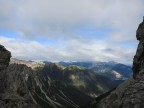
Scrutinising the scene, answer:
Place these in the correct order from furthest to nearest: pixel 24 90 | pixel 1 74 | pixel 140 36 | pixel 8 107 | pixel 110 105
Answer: pixel 24 90
pixel 1 74
pixel 8 107
pixel 140 36
pixel 110 105

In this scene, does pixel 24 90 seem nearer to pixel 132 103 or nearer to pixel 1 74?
pixel 1 74

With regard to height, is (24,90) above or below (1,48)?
below

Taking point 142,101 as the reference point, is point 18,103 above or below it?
below

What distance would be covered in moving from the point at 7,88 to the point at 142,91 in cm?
6525

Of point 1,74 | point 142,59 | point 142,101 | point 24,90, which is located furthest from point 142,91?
point 24,90

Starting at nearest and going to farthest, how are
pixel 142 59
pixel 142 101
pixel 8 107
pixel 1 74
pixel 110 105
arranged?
pixel 142 101, pixel 110 105, pixel 142 59, pixel 8 107, pixel 1 74

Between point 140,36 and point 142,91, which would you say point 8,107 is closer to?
point 140,36

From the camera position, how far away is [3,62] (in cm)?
8669

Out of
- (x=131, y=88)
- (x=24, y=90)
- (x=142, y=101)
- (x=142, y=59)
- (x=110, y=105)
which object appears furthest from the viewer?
(x=24, y=90)

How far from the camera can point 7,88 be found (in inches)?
3374

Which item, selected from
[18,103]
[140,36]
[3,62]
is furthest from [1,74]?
[140,36]

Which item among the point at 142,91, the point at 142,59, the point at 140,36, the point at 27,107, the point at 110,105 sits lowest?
the point at 27,107

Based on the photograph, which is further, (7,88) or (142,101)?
(7,88)

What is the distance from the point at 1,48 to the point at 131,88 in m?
66.4
